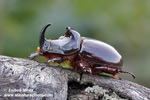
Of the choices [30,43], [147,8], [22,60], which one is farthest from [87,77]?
[147,8]

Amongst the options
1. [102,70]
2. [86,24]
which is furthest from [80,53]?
[86,24]

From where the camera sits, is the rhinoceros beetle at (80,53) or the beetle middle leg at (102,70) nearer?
the rhinoceros beetle at (80,53)

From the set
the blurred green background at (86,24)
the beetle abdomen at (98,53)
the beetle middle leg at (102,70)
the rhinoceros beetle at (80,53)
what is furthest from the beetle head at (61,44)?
the blurred green background at (86,24)

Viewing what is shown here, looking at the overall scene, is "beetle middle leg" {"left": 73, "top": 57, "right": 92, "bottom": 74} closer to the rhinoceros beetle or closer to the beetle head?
the rhinoceros beetle

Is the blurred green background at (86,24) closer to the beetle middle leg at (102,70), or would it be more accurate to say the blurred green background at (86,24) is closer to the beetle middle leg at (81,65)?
the beetle middle leg at (81,65)

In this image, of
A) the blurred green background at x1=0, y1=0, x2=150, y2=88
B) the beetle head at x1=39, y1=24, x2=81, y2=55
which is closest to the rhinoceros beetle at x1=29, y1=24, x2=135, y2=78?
the beetle head at x1=39, y1=24, x2=81, y2=55

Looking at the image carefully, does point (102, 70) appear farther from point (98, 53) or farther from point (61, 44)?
point (61, 44)

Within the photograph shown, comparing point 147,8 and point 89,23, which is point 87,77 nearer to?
point 89,23
